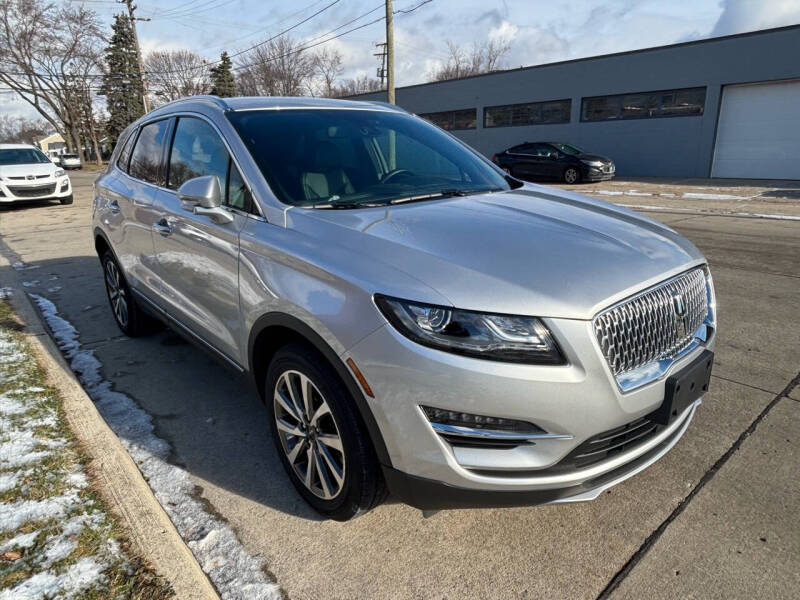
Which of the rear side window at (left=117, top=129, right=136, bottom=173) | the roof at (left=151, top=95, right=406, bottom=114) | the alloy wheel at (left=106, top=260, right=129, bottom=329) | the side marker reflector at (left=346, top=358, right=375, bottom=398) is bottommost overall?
the alloy wheel at (left=106, top=260, right=129, bottom=329)

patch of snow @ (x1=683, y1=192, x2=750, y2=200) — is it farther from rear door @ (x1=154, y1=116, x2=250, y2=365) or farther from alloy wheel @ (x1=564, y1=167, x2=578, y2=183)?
rear door @ (x1=154, y1=116, x2=250, y2=365)

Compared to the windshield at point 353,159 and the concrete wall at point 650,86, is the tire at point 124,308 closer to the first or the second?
the windshield at point 353,159

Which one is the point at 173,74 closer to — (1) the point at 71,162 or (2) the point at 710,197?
(1) the point at 71,162

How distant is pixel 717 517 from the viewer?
2395 millimetres

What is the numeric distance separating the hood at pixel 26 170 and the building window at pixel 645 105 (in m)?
20.6

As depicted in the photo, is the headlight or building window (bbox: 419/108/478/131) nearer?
the headlight

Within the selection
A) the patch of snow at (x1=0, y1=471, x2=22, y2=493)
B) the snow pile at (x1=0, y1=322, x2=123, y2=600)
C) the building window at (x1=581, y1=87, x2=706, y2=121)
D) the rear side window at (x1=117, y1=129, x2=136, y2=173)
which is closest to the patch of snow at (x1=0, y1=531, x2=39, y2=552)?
the snow pile at (x1=0, y1=322, x2=123, y2=600)

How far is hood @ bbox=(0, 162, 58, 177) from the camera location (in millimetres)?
14133

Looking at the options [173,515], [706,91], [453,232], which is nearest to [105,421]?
[173,515]

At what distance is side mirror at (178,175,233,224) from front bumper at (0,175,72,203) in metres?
14.5

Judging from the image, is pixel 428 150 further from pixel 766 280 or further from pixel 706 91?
pixel 706 91

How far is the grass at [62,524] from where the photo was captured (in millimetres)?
2016

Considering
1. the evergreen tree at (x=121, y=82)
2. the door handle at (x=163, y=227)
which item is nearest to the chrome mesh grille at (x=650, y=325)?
the door handle at (x=163, y=227)

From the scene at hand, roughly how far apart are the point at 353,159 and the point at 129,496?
6.56 feet
